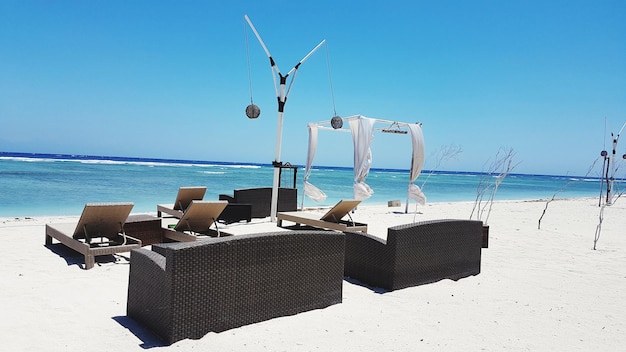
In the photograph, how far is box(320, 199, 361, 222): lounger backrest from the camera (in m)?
6.49

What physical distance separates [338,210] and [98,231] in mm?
3338

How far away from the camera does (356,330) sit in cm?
292

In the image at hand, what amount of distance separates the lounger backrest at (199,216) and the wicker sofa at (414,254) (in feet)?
5.88

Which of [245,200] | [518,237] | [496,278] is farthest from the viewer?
[245,200]

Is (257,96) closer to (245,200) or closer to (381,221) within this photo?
(245,200)

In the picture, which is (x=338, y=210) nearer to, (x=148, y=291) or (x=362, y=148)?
(x=362, y=148)

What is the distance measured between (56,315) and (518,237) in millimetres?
7126

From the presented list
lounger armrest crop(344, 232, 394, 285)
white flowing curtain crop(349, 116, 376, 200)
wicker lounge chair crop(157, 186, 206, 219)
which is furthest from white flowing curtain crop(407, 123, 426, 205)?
lounger armrest crop(344, 232, 394, 285)

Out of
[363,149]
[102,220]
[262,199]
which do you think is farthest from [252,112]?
[102,220]

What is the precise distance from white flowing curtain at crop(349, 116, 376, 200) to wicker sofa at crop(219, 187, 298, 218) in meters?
1.73

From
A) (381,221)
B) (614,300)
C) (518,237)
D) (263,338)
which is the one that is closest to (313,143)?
(381,221)

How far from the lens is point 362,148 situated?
975cm

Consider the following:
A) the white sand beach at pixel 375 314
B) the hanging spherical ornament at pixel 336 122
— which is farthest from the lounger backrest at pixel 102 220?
the hanging spherical ornament at pixel 336 122

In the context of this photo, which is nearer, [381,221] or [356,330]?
[356,330]
